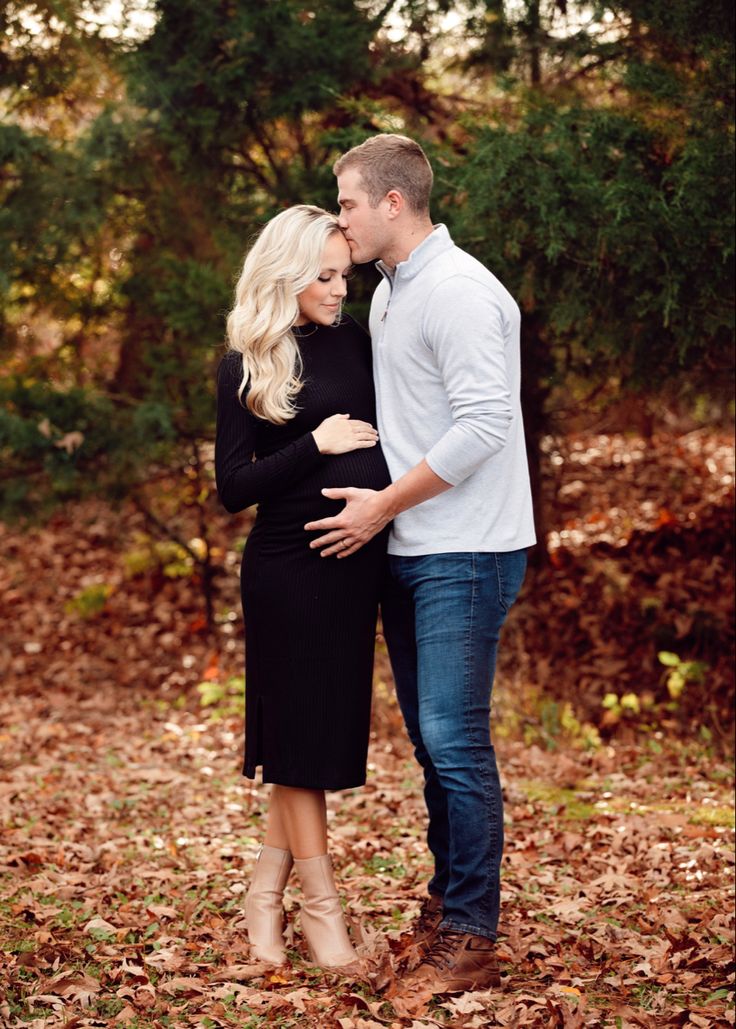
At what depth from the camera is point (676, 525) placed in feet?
27.6

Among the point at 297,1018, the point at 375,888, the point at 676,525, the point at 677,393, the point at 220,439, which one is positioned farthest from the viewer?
the point at 676,525

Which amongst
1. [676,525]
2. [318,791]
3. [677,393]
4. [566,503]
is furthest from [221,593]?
[318,791]

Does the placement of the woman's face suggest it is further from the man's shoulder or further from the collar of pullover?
the man's shoulder

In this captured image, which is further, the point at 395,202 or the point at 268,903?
the point at 268,903

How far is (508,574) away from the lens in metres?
3.55

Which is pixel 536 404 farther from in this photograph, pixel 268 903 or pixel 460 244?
pixel 268 903

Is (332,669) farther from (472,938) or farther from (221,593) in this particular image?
(221,593)

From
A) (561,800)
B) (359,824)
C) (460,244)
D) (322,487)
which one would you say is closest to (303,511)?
(322,487)

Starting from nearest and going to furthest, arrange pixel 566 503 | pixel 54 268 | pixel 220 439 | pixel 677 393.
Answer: pixel 220 439 → pixel 677 393 → pixel 54 268 → pixel 566 503

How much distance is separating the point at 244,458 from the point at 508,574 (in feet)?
3.01

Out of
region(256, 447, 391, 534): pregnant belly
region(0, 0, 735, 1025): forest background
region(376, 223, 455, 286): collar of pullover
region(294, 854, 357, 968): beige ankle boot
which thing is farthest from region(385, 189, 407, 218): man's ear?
region(294, 854, 357, 968): beige ankle boot

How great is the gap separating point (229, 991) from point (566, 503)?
21.2 feet

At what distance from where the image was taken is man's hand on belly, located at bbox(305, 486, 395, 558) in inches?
135

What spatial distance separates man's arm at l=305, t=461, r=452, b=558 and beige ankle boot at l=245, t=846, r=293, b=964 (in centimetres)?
113
